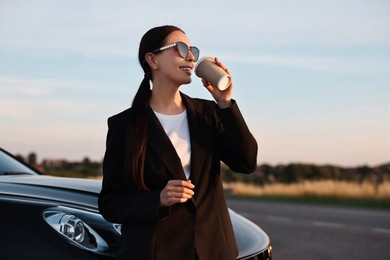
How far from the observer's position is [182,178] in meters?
2.51

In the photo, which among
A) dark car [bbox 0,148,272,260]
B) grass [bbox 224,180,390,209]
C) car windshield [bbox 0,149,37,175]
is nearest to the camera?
dark car [bbox 0,148,272,260]

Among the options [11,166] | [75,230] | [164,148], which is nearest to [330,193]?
[11,166]

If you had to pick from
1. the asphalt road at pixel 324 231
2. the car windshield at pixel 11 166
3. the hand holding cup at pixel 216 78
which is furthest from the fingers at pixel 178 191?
the asphalt road at pixel 324 231

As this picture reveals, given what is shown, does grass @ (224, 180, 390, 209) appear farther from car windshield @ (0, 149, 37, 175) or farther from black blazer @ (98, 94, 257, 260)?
black blazer @ (98, 94, 257, 260)

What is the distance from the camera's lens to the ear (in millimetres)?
2658

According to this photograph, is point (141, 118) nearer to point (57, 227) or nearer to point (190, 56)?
point (190, 56)

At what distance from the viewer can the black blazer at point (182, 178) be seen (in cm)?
249

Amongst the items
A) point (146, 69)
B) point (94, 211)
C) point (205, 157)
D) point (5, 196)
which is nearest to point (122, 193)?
point (205, 157)

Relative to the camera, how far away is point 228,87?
2508 millimetres

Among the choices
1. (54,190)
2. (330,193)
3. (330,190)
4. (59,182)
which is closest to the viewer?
(54,190)

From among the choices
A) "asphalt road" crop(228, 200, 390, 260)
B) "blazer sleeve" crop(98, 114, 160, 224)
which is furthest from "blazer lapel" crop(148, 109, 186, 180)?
"asphalt road" crop(228, 200, 390, 260)

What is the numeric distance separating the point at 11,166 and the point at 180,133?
8.35 feet

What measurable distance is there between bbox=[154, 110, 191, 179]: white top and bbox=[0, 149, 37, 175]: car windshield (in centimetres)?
230

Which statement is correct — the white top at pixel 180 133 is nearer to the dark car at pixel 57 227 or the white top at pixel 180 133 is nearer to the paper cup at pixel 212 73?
the paper cup at pixel 212 73
